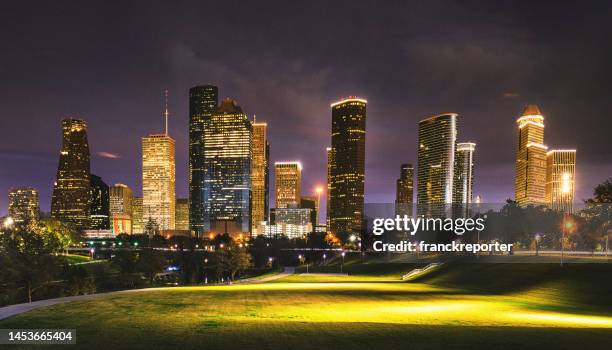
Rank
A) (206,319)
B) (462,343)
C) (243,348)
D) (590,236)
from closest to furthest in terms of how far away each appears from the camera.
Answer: (243,348), (462,343), (206,319), (590,236)

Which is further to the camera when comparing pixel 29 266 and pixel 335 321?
pixel 29 266

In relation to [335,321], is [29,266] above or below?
below

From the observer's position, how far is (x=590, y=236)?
59.0m

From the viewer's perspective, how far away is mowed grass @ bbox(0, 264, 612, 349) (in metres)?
15.8

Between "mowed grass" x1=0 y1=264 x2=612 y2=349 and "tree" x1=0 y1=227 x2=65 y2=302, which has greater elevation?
"mowed grass" x1=0 y1=264 x2=612 y2=349

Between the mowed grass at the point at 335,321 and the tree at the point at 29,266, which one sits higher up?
the mowed grass at the point at 335,321

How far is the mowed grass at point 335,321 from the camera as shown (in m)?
15.8

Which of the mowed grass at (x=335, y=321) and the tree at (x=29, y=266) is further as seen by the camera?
the tree at (x=29, y=266)

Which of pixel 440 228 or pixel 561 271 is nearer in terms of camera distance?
pixel 561 271

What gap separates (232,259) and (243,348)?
75.0 meters

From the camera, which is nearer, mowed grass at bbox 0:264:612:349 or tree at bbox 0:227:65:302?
mowed grass at bbox 0:264:612:349

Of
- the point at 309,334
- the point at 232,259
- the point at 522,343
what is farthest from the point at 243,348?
the point at 232,259

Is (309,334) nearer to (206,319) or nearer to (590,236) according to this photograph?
(206,319)

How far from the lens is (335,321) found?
20.2 metres
